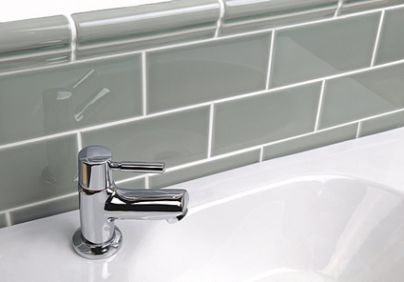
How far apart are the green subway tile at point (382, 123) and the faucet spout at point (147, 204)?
0.38 metres

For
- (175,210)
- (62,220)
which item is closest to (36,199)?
(62,220)

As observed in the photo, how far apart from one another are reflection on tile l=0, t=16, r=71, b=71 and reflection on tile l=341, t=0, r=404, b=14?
366mm

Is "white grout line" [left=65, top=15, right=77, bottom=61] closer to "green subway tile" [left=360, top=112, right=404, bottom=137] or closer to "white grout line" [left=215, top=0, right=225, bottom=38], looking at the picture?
"white grout line" [left=215, top=0, right=225, bottom=38]

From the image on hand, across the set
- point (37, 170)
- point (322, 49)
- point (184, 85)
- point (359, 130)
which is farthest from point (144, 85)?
point (359, 130)

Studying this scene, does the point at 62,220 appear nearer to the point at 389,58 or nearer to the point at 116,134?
the point at 116,134

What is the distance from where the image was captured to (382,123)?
1030 mm

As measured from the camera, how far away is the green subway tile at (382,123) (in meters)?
1.02

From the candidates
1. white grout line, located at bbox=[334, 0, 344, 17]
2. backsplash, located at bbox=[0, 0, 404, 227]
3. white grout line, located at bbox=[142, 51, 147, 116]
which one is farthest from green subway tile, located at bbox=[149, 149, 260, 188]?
white grout line, located at bbox=[334, 0, 344, 17]

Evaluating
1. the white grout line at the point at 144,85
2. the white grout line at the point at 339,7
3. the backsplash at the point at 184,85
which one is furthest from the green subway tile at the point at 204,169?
the white grout line at the point at 339,7

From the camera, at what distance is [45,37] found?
2.27ft

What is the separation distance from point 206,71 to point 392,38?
30cm

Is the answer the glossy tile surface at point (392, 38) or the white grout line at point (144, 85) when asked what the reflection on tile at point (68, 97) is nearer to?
the white grout line at point (144, 85)

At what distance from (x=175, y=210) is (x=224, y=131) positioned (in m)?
0.18

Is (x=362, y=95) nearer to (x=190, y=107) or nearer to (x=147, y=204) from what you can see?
(x=190, y=107)
